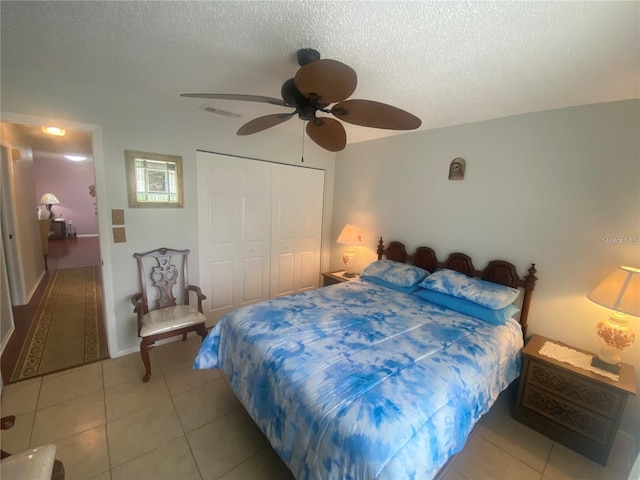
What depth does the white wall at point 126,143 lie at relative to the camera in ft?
6.64

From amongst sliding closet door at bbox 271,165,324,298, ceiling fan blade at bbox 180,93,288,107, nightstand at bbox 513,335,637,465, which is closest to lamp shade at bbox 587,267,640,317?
nightstand at bbox 513,335,637,465

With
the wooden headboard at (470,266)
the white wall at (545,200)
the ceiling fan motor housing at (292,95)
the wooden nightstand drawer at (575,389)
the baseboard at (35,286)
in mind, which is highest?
the ceiling fan motor housing at (292,95)

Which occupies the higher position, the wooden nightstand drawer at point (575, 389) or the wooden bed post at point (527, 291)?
the wooden bed post at point (527, 291)

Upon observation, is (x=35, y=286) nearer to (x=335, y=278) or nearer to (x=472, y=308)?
(x=335, y=278)

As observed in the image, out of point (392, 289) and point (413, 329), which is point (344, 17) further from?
point (392, 289)

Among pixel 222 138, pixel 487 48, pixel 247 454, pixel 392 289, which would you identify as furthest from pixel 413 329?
pixel 222 138

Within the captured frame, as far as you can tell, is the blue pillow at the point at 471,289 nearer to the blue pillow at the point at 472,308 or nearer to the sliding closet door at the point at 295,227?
the blue pillow at the point at 472,308

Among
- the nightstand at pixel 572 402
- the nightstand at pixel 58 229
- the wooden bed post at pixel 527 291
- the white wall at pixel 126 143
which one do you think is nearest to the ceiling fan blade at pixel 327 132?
the white wall at pixel 126 143

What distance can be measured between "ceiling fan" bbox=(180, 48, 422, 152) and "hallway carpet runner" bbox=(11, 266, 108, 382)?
265 cm

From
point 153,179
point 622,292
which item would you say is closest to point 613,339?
point 622,292

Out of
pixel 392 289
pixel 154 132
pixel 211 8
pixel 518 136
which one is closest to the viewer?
pixel 211 8

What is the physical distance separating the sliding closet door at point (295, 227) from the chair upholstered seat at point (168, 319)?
4.25 feet

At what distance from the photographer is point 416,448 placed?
42.4 inches

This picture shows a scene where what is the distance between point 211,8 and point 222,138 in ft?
5.65
